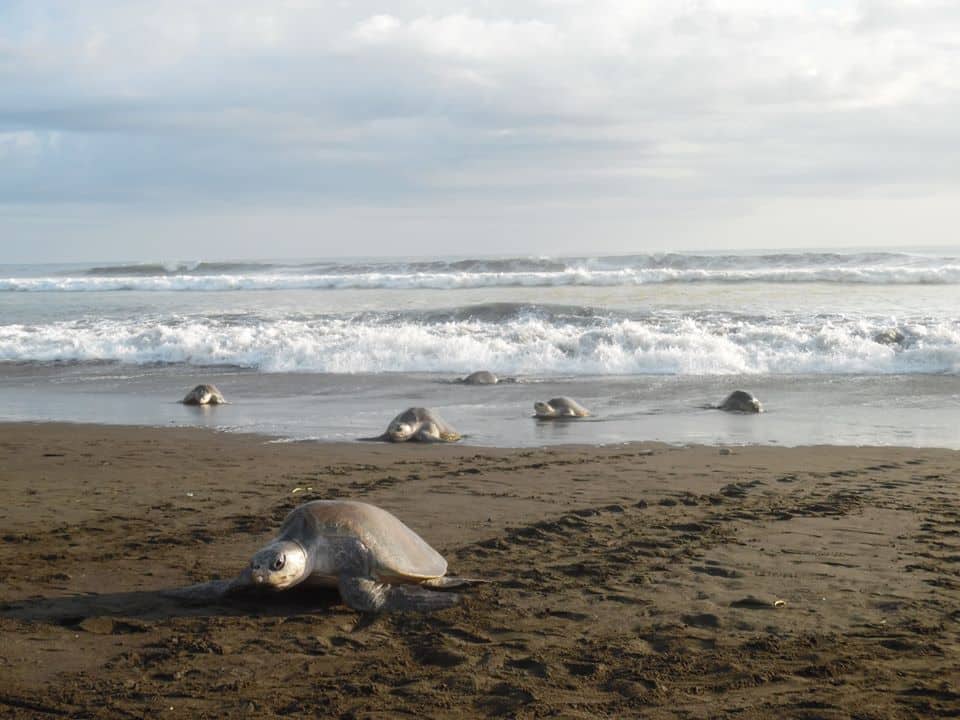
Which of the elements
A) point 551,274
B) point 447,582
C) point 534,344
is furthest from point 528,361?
point 551,274

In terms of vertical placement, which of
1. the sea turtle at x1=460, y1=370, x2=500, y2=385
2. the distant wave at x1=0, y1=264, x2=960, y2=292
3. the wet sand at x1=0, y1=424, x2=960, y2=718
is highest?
the distant wave at x1=0, y1=264, x2=960, y2=292

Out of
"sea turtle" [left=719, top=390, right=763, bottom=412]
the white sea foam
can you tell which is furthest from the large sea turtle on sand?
the white sea foam

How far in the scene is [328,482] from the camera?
8438 millimetres

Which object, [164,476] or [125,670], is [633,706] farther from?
[164,476]

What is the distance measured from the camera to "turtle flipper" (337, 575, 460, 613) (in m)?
4.98

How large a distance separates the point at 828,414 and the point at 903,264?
3062 cm

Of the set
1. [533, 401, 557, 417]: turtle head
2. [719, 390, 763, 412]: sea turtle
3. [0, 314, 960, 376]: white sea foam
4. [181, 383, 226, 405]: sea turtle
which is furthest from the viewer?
[0, 314, 960, 376]: white sea foam

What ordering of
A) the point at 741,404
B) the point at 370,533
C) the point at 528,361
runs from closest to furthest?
the point at 370,533 < the point at 741,404 < the point at 528,361

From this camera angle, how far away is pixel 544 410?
12.5 m

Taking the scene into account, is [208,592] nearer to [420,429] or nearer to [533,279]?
[420,429]

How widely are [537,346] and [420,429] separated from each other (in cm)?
836

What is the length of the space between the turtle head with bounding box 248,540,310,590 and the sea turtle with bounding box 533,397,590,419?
7.54 m

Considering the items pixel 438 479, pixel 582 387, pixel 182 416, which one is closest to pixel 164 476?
pixel 438 479

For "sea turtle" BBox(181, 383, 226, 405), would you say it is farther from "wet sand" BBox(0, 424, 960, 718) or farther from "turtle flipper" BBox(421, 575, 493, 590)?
"turtle flipper" BBox(421, 575, 493, 590)
